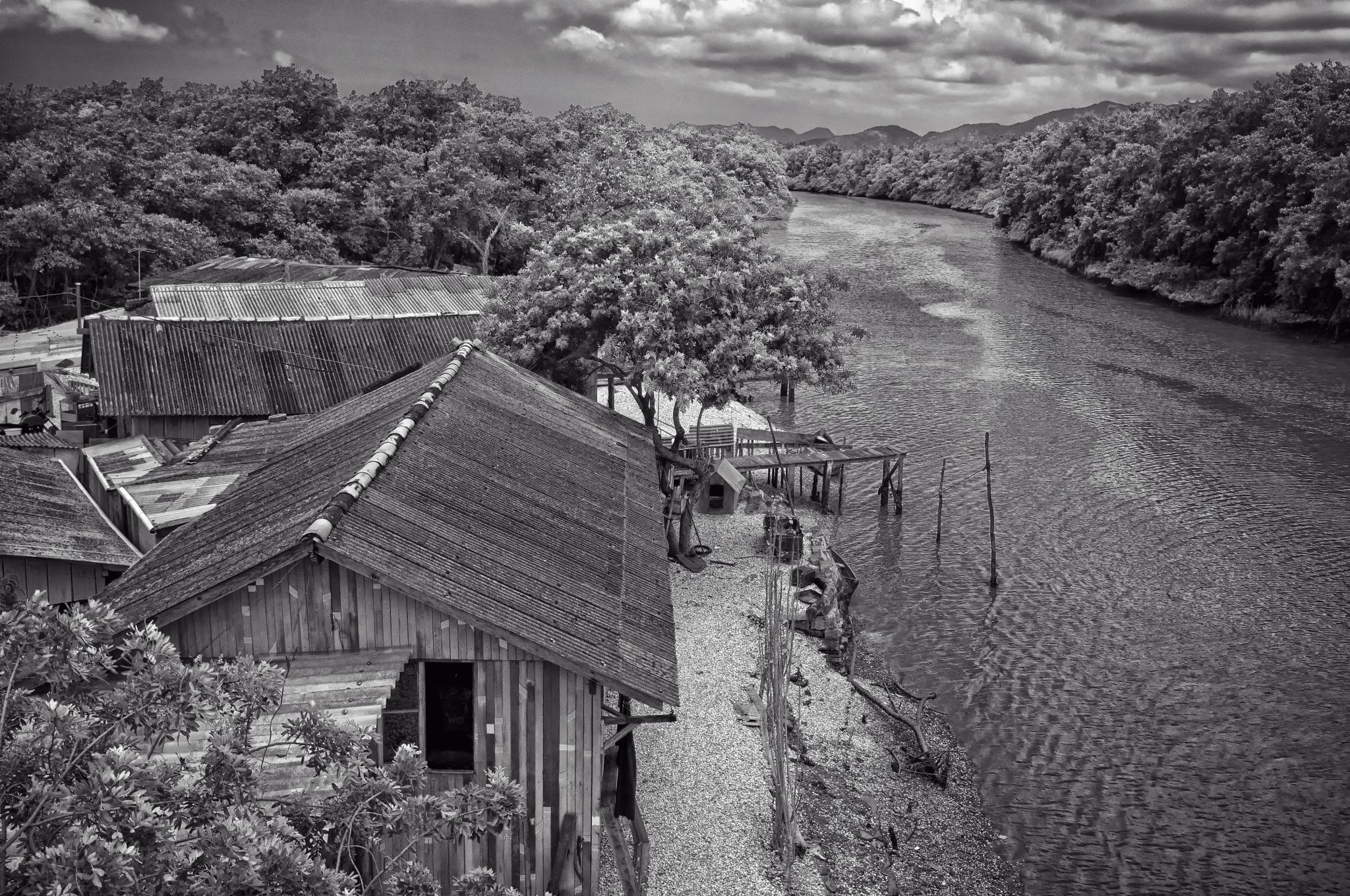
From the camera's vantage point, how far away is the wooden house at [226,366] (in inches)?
1158

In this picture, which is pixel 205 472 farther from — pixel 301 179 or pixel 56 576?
pixel 301 179

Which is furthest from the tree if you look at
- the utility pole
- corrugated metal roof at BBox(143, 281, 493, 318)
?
the utility pole

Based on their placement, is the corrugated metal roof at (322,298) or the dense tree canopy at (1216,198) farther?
the dense tree canopy at (1216,198)

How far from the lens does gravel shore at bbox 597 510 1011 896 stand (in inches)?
649

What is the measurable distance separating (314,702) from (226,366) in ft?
69.2

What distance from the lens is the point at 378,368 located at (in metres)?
32.5

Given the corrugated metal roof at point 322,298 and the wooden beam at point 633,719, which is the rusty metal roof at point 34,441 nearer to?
the corrugated metal roof at point 322,298

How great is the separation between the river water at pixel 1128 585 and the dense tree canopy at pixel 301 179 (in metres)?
14.1

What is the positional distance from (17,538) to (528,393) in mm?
9341

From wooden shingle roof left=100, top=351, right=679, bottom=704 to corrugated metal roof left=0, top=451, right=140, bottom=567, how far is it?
8.31 feet

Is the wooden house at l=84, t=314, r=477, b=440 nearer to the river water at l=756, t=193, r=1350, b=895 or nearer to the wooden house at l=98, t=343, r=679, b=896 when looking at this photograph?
the wooden house at l=98, t=343, r=679, b=896

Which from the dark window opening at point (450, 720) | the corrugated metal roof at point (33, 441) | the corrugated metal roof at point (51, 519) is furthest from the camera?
the corrugated metal roof at point (33, 441)

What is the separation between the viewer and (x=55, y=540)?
18766mm

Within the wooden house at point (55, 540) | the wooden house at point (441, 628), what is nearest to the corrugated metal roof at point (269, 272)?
the wooden house at point (55, 540)
